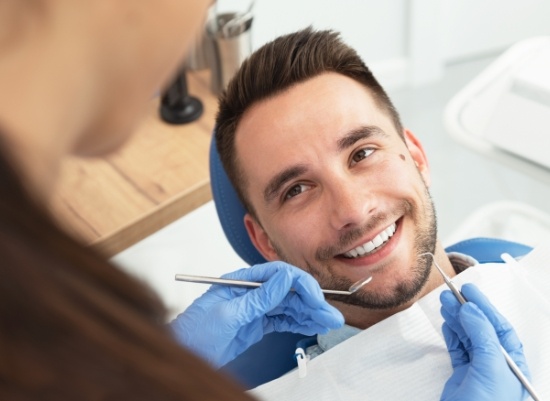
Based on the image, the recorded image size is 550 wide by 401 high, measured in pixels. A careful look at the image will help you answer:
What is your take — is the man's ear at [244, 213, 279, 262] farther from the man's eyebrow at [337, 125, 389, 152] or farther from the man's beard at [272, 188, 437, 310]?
the man's eyebrow at [337, 125, 389, 152]

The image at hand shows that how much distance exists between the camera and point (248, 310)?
1.16m

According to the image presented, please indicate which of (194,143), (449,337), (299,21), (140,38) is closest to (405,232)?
(449,337)

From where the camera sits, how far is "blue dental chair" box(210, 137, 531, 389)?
1436 mm

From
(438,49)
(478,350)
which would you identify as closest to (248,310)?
(478,350)

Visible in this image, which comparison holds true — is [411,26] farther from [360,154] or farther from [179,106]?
[360,154]

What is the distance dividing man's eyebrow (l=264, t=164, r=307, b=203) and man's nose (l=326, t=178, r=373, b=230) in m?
0.07

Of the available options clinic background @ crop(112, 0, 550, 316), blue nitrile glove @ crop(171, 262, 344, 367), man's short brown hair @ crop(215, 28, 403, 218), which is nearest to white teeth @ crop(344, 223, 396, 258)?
blue nitrile glove @ crop(171, 262, 344, 367)

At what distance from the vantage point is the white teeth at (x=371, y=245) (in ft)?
4.28

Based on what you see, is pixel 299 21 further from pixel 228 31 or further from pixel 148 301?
pixel 148 301

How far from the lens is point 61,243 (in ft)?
1.34

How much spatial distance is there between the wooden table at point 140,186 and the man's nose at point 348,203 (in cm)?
54

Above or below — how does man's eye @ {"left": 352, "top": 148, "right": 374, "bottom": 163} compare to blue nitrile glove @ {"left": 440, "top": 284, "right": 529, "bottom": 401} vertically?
Answer: above

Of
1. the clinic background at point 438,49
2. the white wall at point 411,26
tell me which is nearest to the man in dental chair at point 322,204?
the clinic background at point 438,49

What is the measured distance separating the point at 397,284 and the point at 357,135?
1.02ft
